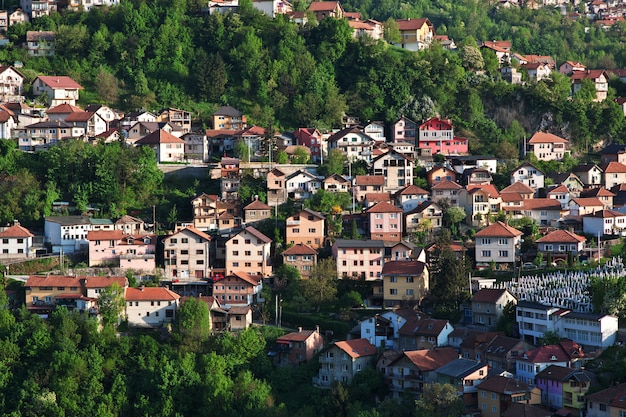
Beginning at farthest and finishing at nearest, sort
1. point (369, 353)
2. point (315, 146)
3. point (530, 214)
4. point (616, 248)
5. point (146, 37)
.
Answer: point (146, 37) → point (315, 146) → point (530, 214) → point (616, 248) → point (369, 353)

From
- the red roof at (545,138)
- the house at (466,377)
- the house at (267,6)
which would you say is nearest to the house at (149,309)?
the house at (466,377)

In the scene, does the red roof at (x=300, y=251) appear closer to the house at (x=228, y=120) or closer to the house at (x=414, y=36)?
the house at (x=228, y=120)

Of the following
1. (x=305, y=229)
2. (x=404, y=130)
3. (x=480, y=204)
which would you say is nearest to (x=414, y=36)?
(x=404, y=130)

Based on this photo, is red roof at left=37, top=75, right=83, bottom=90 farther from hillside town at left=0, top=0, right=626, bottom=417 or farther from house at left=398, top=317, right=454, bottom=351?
house at left=398, top=317, right=454, bottom=351

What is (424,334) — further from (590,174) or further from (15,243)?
(590,174)

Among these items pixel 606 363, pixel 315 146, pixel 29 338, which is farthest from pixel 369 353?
pixel 315 146

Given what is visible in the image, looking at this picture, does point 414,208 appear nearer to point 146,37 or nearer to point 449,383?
point 449,383

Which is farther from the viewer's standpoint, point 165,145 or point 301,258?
point 165,145
